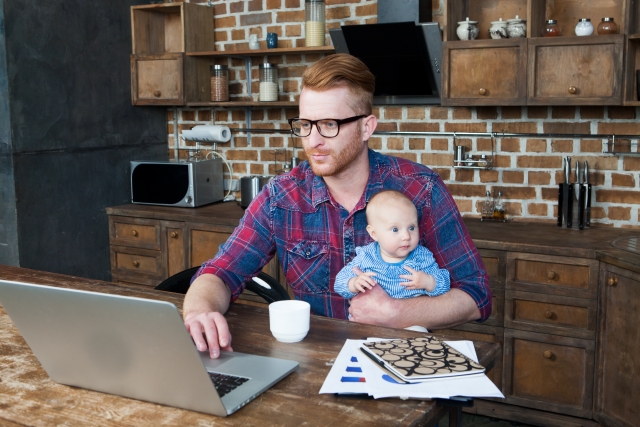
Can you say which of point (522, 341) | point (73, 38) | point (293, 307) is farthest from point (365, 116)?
point (73, 38)

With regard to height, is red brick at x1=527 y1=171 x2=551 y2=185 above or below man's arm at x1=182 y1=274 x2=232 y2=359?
above

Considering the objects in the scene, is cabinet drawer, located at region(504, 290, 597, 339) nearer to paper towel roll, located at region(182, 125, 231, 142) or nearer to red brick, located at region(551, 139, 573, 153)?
red brick, located at region(551, 139, 573, 153)

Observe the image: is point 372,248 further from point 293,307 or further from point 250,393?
point 250,393

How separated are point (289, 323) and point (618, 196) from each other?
2.31 m

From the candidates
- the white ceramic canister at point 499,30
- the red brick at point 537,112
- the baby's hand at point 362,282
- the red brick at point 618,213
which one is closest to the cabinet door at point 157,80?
the white ceramic canister at point 499,30

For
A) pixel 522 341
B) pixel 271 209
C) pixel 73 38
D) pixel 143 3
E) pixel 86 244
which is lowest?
pixel 522 341

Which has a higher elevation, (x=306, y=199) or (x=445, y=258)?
(x=306, y=199)

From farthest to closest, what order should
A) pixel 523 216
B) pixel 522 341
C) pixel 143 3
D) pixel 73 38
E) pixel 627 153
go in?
pixel 143 3, pixel 73 38, pixel 523 216, pixel 627 153, pixel 522 341

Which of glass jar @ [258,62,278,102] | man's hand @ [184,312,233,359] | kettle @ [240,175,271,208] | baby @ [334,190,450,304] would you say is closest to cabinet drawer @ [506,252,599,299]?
baby @ [334,190,450,304]

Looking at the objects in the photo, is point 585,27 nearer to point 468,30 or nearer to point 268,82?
point 468,30

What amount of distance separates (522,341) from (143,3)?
2.98 meters

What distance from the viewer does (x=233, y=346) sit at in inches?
60.9

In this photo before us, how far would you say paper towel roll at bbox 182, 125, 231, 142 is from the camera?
4.17 metres

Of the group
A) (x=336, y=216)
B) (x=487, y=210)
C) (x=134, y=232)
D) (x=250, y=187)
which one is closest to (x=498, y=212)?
(x=487, y=210)
